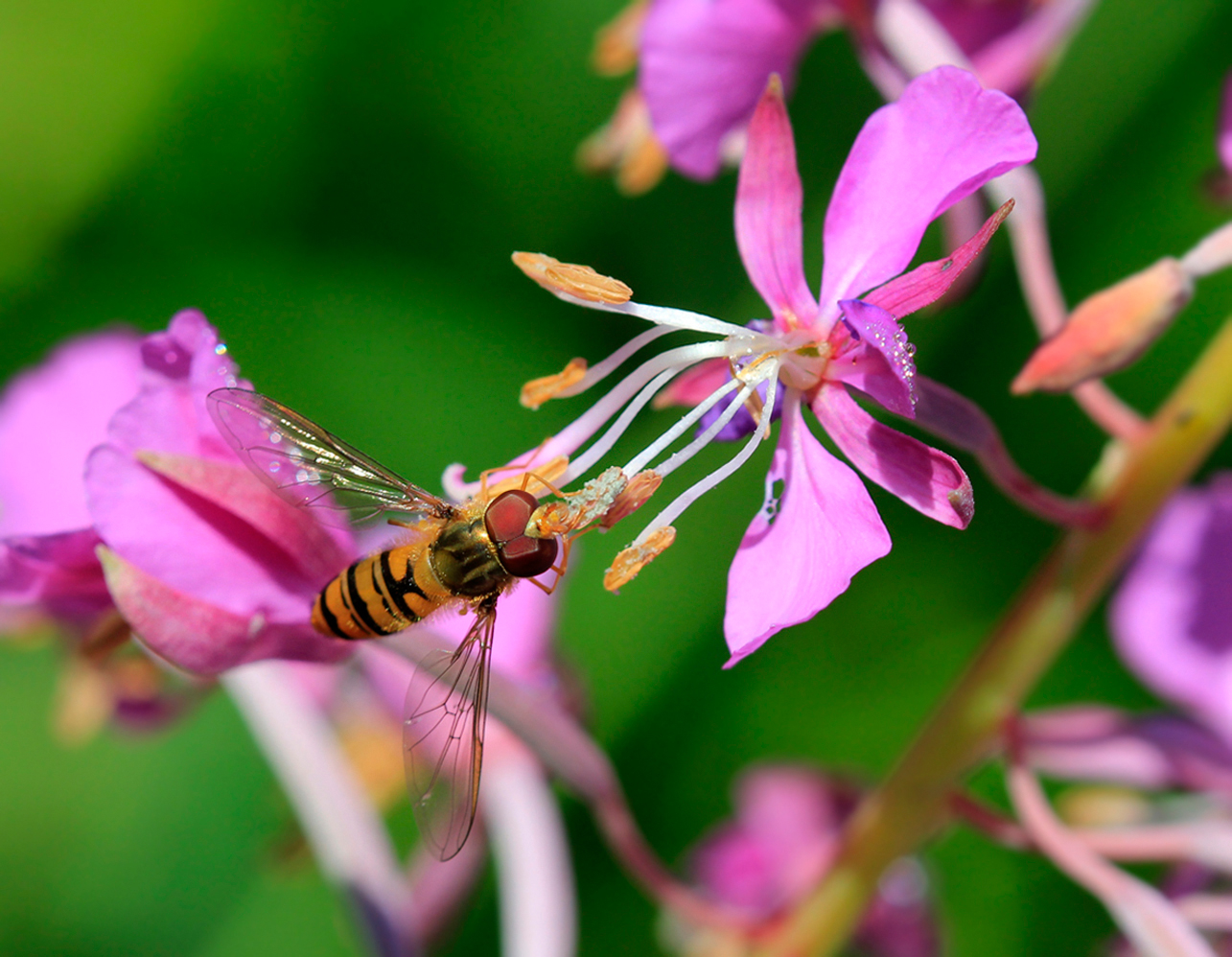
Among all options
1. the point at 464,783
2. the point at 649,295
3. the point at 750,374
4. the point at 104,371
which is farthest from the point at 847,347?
the point at 649,295

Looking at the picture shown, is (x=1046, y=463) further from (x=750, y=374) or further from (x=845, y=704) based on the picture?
(x=750, y=374)

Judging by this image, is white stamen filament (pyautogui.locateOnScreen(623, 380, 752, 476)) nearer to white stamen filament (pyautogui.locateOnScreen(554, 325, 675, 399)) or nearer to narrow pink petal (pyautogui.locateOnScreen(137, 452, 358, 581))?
white stamen filament (pyautogui.locateOnScreen(554, 325, 675, 399))

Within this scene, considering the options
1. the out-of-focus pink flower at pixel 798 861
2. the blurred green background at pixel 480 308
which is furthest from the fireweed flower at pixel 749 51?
the out-of-focus pink flower at pixel 798 861

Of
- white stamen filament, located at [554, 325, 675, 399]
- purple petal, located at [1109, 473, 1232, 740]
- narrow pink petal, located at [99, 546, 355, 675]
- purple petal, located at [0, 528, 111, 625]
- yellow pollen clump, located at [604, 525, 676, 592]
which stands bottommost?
purple petal, located at [1109, 473, 1232, 740]

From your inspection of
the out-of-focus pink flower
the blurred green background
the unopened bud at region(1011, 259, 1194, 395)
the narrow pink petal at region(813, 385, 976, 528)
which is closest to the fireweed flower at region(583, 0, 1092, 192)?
the unopened bud at region(1011, 259, 1194, 395)

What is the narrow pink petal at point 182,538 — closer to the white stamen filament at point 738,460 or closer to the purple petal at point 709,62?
the white stamen filament at point 738,460

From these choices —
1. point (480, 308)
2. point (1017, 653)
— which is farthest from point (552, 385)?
point (480, 308)

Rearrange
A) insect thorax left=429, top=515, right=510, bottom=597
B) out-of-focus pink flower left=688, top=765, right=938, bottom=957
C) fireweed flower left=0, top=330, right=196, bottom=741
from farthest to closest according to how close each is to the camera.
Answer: out-of-focus pink flower left=688, top=765, right=938, bottom=957 < fireweed flower left=0, top=330, right=196, bottom=741 < insect thorax left=429, top=515, right=510, bottom=597
